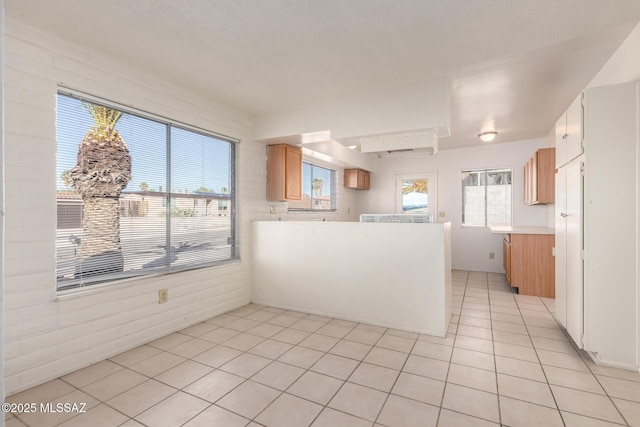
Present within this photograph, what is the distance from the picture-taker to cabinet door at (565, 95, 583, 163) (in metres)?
2.35

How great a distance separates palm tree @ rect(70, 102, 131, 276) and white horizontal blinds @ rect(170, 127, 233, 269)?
1.70 ft

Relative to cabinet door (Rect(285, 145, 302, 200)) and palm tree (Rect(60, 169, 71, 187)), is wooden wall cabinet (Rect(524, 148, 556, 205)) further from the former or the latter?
palm tree (Rect(60, 169, 71, 187))

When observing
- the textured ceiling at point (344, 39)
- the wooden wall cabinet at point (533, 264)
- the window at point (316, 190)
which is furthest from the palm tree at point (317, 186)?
the wooden wall cabinet at point (533, 264)

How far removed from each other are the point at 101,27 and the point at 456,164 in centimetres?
574

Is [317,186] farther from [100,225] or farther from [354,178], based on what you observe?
[100,225]

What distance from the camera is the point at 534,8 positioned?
1933 mm

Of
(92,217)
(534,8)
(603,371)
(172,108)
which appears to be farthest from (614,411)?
(172,108)

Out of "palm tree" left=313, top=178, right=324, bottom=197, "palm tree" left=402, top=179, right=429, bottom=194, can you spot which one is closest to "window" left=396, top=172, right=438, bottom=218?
"palm tree" left=402, top=179, right=429, bottom=194

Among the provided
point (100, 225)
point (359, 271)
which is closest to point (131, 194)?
point (100, 225)

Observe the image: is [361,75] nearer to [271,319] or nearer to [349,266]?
[349,266]

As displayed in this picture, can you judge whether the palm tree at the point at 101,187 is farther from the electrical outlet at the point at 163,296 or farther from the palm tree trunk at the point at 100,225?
the electrical outlet at the point at 163,296

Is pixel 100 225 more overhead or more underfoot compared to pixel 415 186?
more underfoot

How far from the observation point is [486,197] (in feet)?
19.3

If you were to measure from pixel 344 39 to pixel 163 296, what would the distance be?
2690 mm
